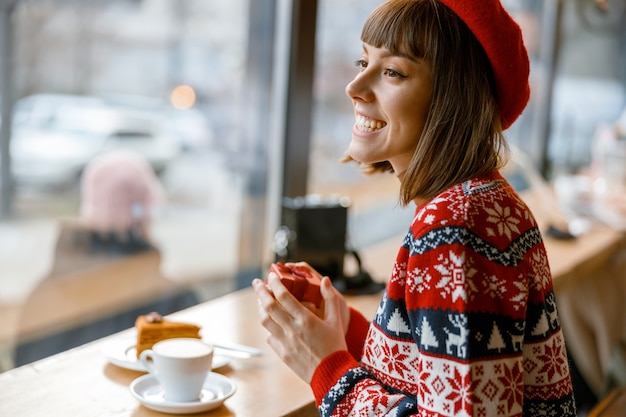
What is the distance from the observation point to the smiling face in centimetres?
115

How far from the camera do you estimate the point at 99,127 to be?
1.93 meters

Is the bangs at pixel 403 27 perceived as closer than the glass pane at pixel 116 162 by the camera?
Yes

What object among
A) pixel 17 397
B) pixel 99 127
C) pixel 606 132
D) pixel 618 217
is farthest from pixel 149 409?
pixel 606 132

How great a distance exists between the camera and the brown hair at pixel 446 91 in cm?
113

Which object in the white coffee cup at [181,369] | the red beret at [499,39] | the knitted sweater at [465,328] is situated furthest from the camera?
the white coffee cup at [181,369]

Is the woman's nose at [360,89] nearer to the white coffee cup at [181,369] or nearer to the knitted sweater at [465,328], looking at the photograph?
the knitted sweater at [465,328]

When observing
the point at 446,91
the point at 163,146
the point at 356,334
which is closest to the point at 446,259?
the point at 446,91

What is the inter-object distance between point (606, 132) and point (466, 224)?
3.31m

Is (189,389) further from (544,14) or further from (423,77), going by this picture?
(544,14)

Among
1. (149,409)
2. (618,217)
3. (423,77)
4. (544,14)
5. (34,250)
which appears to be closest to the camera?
(423,77)

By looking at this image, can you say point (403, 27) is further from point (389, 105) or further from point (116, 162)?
point (116, 162)

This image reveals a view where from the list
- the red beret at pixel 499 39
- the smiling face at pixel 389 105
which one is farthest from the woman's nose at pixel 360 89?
the red beret at pixel 499 39

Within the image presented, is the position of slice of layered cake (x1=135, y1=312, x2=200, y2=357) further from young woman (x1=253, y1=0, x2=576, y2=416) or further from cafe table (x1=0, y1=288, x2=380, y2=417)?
young woman (x1=253, y1=0, x2=576, y2=416)

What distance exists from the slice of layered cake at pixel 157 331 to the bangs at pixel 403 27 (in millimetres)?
670
